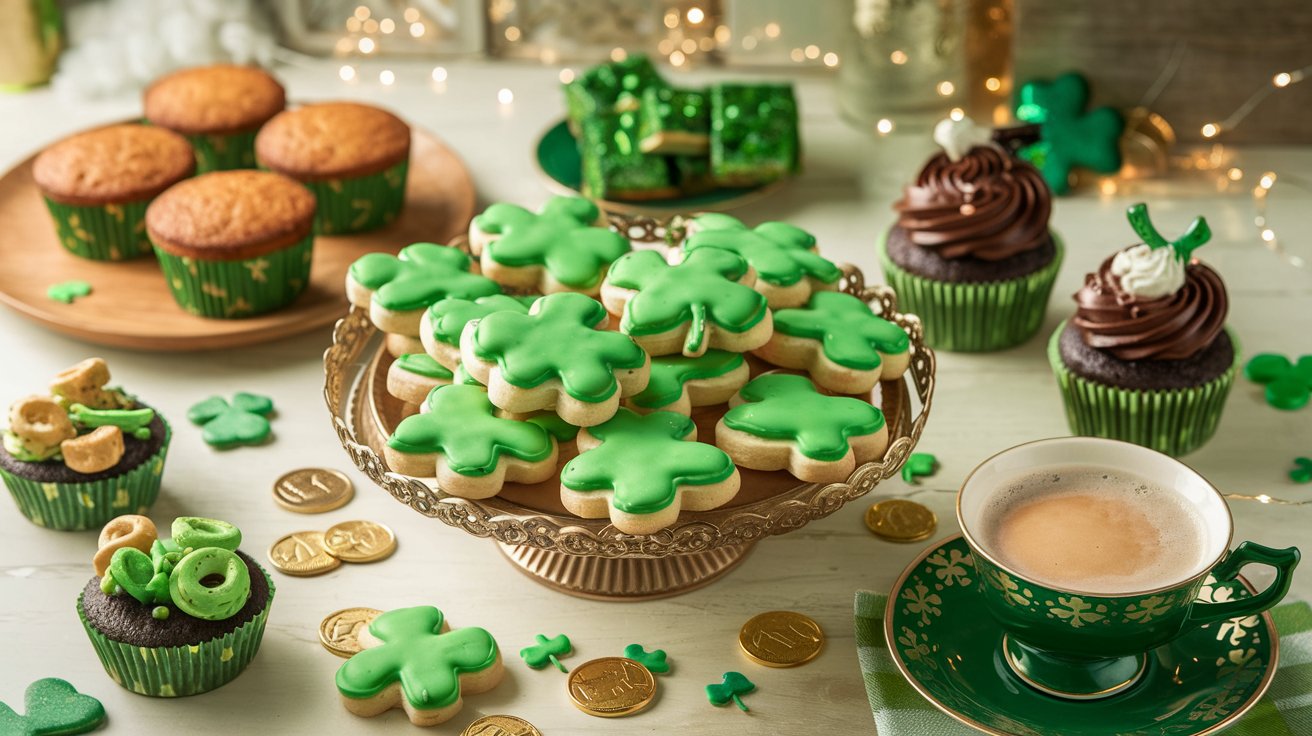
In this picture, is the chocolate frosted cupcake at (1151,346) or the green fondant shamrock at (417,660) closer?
the green fondant shamrock at (417,660)

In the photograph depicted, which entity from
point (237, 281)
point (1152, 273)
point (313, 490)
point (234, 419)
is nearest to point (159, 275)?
point (237, 281)

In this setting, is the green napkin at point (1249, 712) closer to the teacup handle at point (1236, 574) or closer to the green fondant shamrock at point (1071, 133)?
the teacup handle at point (1236, 574)

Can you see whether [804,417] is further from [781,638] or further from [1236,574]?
[1236,574]

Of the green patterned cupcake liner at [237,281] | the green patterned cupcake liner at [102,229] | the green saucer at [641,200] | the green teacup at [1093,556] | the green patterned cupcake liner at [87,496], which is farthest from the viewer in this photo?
the green saucer at [641,200]

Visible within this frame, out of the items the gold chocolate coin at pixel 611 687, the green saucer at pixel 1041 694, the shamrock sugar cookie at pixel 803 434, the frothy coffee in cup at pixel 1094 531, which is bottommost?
the gold chocolate coin at pixel 611 687

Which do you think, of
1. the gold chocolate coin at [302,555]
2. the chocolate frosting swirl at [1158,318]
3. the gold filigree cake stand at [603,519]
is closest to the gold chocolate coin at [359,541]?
the gold chocolate coin at [302,555]
